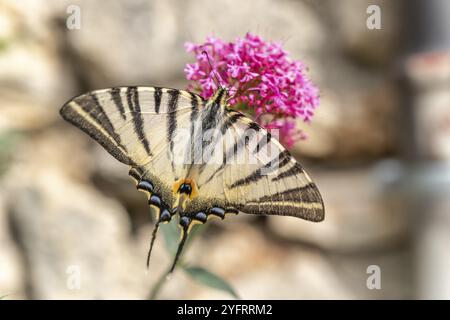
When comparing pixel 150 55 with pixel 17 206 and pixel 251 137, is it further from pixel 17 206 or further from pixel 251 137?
pixel 251 137

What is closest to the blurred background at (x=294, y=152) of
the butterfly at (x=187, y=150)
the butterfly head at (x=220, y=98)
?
the butterfly at (x=187, y=150)

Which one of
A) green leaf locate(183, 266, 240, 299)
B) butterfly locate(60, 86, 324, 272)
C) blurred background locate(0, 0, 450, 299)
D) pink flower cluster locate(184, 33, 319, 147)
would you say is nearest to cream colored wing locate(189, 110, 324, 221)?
butterfly locate(60, 86, 324, 272)

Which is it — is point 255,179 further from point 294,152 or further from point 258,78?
point 294,152

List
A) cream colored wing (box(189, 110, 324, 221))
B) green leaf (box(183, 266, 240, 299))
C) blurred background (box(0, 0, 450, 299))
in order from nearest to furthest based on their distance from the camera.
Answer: cream colored wing (box(189, 110, 324, 221)) → green leaf (box(183, 266, 240, 299)) → blurred background (box(0, 0, 450, 299))

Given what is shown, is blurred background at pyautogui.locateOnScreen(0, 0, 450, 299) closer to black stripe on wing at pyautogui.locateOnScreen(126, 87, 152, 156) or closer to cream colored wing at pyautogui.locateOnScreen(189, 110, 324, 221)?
black stripe on wing at pyautogui.locateOnScreen(126, 87, 152, 156)

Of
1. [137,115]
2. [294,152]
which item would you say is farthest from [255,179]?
[294,152]

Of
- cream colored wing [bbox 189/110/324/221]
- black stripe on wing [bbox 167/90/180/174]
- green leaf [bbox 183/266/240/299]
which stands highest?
black stripe on wing [bbox 167/90/180/174]
